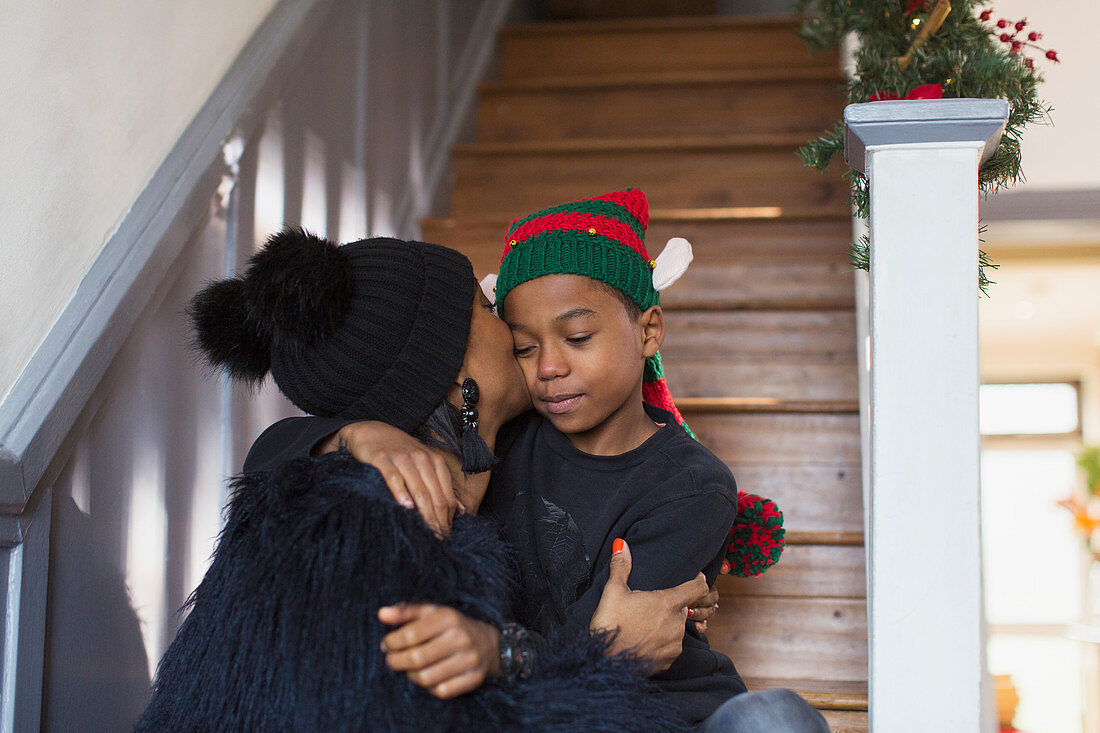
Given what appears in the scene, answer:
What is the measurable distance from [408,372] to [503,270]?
30 cm

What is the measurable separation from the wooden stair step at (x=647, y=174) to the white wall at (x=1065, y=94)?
451 mm

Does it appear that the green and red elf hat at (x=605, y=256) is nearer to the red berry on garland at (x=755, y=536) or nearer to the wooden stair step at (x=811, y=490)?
the red berry on garland at (x=755, y=536)

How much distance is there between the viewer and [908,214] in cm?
89

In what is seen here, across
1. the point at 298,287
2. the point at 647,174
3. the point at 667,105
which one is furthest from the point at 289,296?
the point at 667,105

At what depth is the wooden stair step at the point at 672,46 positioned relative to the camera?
3002 mm

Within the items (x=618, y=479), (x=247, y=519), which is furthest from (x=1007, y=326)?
(x=247, y=519)

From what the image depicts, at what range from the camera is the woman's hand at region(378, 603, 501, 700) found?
0.79 meters

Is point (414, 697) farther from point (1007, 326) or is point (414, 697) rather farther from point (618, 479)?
point (1007, 326)

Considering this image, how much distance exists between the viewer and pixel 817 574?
181 centimetres

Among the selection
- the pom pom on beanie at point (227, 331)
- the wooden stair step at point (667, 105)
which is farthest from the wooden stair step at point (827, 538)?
the wooden stair step at point (667, 105)

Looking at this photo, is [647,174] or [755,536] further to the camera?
[647,174]

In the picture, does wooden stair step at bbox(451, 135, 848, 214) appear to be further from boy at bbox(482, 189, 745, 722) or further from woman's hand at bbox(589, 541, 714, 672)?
woman's hand at bbox(589, 541, 714, 672)

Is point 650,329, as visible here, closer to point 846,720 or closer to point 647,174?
point 846,720

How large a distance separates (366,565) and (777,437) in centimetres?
132
